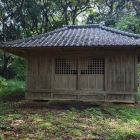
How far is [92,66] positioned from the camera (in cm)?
1088

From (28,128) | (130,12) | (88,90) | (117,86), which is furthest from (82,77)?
(130,12)

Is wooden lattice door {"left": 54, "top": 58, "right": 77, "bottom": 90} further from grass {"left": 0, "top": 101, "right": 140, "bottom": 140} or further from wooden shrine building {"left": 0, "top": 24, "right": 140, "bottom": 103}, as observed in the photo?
grass {"left": 0, "top": 101, "right": 140, "bottom": 140}

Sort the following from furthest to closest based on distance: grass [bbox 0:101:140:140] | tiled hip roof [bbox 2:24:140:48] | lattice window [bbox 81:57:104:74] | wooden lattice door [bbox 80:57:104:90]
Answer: lattice window [bbox 81:57:104:74], wooden lattice door [bbox 80:57:104:90], tiled hip roof [bbox 2:24:140:48], grass [bbox 0:101:140:140]

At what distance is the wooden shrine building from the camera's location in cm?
1047

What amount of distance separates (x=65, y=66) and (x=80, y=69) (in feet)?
2.59

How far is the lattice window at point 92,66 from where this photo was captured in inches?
428

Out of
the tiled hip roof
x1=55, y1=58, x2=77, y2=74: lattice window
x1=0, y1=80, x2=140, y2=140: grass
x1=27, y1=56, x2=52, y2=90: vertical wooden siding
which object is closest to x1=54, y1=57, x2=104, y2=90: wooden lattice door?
x1=55, y1=58, x2=77, y2=74: lattice window

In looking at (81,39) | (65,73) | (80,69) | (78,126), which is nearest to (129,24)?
(81,39)

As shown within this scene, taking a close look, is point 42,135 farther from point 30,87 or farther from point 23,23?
point 23,23

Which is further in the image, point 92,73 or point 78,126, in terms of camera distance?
point 92,73

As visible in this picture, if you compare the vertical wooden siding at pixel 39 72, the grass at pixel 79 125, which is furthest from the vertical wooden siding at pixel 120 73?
the vertical wooden siding at pixel 39 72

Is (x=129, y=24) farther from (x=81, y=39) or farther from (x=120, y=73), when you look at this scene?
(x=120, y=73)

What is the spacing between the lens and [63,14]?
2584cm

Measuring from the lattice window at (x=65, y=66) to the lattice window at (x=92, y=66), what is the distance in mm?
A: 461
